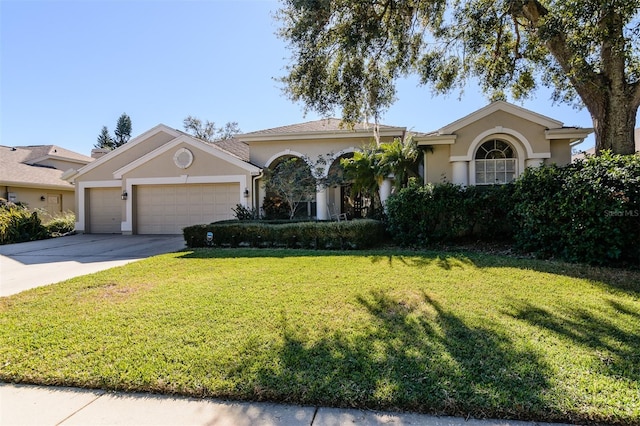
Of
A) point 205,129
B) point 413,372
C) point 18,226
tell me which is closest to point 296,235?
point 413,372

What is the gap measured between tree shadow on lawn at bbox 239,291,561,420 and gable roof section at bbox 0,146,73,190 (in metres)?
21.9

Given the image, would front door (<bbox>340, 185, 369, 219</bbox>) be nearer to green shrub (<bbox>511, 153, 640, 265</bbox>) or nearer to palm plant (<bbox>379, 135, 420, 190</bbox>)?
palm plant (<bbox>379, 135, 420, 190</bbox>)

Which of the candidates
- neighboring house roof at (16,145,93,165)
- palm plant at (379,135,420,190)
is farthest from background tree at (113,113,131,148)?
palm plant at (379,135,420,190)

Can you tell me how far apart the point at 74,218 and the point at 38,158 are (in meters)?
9.68

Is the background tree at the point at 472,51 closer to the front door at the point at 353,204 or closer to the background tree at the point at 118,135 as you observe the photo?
the front door at the point at 353,204

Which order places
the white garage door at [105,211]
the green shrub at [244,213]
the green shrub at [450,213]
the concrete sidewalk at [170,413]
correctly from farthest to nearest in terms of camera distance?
the white garage door at [105,211] → the green shrub at [244,213] → the green shrub at [450,213] → the concrete sidewalk at [170,413]

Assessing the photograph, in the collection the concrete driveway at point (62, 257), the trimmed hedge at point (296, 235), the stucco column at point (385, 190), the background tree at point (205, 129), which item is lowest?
the concrete driveway at point (62, 257)

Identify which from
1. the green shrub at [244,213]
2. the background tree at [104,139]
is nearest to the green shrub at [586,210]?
the green shrub at [244,213]

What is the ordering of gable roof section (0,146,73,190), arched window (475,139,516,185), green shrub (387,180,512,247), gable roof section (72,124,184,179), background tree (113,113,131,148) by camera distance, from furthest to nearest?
background tree (113,113,131,148) < gable roof section (0,146,73,190) < gable roof section (72,124,184,179) < arched window (475,139,516,185) < green shrub (387,180,512,247)

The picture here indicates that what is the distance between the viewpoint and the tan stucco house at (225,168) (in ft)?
40.6

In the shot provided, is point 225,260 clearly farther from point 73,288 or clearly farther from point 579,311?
point 579,311

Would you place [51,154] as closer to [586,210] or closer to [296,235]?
[296,235]

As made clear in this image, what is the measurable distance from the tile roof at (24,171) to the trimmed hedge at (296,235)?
46.8 feet

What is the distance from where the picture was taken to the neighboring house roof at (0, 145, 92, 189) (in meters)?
18.8
